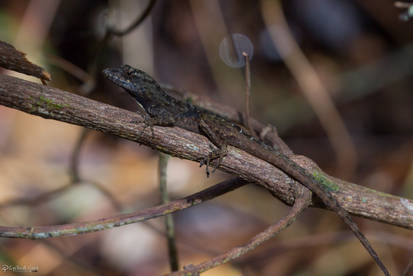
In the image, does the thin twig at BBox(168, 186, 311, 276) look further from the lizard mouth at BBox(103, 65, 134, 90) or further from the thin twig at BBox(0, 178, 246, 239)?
the lizard mouth at BBox(103, 65, 134, 90)

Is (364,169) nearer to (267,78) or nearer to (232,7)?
(267,78)

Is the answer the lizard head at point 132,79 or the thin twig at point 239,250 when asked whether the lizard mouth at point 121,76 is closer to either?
the lizard head at point 132,79

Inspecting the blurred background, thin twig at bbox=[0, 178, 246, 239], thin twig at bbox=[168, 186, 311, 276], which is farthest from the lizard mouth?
thin twig at bbox=[168, 186, 311, 276]

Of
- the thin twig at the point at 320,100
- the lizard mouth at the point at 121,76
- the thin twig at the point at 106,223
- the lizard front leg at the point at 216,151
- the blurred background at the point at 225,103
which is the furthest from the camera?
the thin twig at the point at 320,100

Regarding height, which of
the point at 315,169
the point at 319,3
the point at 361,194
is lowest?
the point at 361,194

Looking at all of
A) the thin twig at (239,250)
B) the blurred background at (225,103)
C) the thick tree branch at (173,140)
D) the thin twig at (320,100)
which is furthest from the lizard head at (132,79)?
the thin twig at (320,100)

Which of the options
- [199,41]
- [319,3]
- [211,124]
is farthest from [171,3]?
[211,124]
